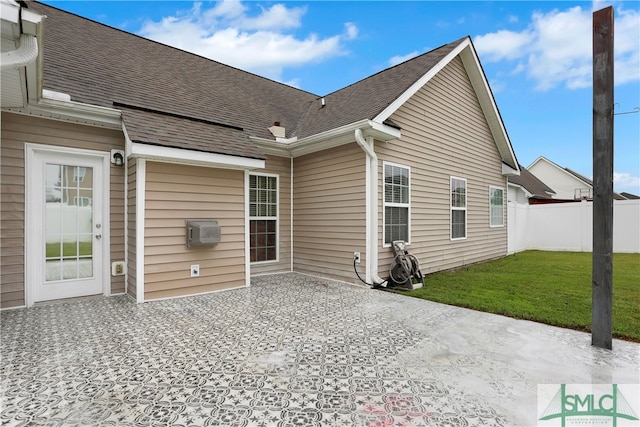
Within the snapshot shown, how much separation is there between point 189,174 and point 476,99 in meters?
8.04

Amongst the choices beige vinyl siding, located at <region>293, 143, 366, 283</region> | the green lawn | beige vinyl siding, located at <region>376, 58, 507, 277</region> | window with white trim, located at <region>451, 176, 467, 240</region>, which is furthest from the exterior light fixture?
window with white trim, located at <region>451, 176, 467, 240</region>

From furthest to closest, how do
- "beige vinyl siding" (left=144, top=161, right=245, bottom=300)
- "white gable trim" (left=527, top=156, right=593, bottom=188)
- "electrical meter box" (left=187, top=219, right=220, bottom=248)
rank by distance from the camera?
"white gable trim" (left=527, top=156, right=593, bottom=188)
"electrical meter box" (left=187, top=219, right=220, bottom=248)
"beige vinyl siding" (left=144, top=161, right=245, bottom=300)

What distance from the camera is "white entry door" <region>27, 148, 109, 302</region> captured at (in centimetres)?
436

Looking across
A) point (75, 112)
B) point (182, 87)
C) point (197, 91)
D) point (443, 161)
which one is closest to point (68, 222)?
point (75, 112)

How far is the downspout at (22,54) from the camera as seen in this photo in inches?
101

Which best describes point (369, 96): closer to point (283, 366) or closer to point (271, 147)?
point (271, 147)

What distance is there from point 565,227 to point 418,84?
9.94 m

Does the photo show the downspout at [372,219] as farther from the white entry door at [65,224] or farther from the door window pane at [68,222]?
the door window pane at [68,222]

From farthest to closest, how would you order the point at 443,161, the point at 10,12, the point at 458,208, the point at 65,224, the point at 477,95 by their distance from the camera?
the point at 477,95 < the point at 458,208 < the point at 443,161 < the point at 65,224 < the point at 10,12

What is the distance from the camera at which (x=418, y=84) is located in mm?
6379

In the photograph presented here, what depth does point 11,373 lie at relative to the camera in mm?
2490

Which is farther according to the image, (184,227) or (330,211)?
(330,211)

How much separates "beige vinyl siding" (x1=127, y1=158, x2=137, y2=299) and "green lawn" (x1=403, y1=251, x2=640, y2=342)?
4.52 m

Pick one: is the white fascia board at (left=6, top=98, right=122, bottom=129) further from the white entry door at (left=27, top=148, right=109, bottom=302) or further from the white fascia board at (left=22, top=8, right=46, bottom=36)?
the white fascia board at (left=22, top=8, right=46, bottom=36)
